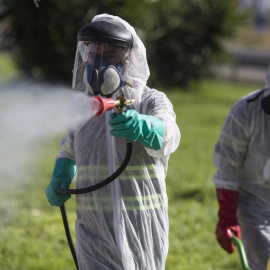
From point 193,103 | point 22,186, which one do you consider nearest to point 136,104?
point 22,186

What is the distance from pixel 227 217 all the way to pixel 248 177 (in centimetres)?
28

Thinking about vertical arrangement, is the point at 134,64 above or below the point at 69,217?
above

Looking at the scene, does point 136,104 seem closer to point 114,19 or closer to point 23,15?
point 114,19

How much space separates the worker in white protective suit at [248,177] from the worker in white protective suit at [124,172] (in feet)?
2.79

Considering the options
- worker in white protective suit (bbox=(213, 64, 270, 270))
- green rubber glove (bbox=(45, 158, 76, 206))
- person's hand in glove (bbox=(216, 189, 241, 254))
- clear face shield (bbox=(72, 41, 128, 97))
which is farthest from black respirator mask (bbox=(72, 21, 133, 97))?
person's hand in glove (bbox=(216, 189, 241, 254))

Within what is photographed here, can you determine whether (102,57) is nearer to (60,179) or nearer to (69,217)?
(60,179)

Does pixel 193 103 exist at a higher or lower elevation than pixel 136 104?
lower

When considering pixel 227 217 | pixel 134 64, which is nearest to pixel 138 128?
pixel 134 64

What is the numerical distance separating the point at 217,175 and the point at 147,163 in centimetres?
105

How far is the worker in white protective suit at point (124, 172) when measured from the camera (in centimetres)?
254

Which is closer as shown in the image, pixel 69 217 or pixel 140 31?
pixel 69 217

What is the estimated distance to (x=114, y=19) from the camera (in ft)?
8.77

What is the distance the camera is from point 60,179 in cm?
296

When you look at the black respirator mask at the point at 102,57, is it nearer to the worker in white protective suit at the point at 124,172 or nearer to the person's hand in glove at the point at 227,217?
the worker in white protective suit at the point at 124,172
